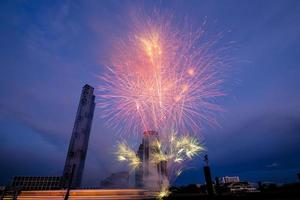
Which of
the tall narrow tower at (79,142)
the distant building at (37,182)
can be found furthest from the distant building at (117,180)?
the tall narrow tower at (79,142)

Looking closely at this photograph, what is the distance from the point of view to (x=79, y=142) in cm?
9675

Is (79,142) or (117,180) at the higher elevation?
(79,142)

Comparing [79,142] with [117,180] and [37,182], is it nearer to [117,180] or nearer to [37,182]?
[37,182]

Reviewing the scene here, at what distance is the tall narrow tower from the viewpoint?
296 feet

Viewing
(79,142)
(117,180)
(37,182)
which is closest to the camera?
(79,142)

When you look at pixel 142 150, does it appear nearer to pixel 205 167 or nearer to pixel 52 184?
pixel 205 167

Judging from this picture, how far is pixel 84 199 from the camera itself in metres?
28.0

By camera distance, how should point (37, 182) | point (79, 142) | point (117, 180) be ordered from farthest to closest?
point (117, 180) < point (37, 182) < point (79, 142)

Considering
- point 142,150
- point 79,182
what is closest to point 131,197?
point 142,150

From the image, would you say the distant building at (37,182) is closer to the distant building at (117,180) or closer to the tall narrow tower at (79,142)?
the tall narrow tower at (79,142)

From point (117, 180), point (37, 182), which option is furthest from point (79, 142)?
point (117, 180)

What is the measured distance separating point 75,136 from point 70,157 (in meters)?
10.6

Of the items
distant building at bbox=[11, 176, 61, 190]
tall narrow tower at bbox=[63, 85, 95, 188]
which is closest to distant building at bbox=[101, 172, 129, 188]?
distant building at bbox=[11, 176, 61, 190]

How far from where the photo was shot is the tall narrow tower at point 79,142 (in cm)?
9025
